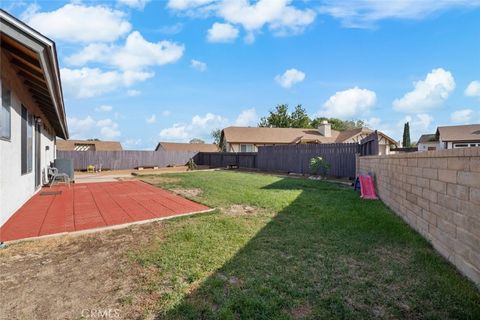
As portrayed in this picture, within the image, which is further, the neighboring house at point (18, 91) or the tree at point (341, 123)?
the tree at point (341, 123)

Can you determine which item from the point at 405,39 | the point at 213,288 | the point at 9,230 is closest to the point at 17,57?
the point at 9,230

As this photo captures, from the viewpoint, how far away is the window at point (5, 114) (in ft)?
13.9

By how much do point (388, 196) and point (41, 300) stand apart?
6533mm

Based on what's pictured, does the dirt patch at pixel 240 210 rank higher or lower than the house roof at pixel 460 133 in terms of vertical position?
lower

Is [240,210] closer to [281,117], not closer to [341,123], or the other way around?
[281,117]

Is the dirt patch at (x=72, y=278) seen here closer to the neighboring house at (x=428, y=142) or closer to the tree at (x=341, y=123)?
the neighboring house at (x=428, y=142)

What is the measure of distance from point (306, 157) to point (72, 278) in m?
13.8

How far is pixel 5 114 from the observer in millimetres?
4449

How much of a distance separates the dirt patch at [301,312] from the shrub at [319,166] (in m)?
11.8

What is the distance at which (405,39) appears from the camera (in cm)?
1089

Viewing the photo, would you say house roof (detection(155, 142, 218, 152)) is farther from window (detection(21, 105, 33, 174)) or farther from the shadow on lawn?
the shadow on lawn

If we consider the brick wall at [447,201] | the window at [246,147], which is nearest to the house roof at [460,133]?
the window at [246,147]

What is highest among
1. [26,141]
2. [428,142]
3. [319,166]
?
[428,142]
